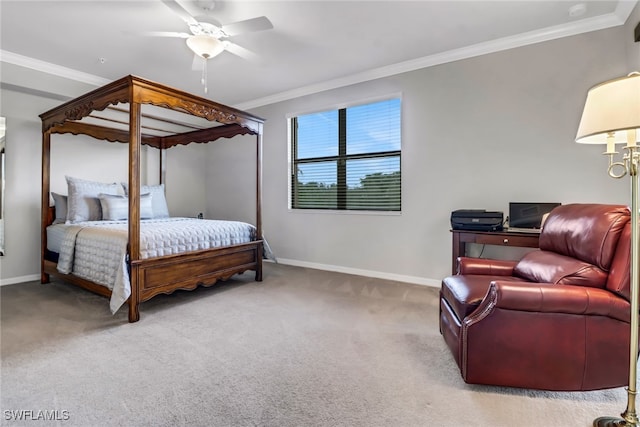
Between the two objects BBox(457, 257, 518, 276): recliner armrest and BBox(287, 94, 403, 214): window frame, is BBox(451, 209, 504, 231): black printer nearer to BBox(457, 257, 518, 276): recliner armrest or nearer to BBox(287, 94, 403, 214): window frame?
BBox(457, 257, 518, 276): recliner armrest

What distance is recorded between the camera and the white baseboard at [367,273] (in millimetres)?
3645

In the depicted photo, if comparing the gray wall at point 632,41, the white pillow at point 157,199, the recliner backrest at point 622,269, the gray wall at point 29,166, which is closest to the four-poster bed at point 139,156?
the gray wall at point 29,166

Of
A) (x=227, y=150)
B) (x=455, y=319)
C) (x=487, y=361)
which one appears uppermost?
(x=227, y=150)

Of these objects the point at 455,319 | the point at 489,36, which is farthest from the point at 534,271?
the point at 489,36

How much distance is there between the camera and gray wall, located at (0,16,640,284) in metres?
2.91

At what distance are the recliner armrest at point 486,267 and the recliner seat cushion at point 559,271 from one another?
0.12m

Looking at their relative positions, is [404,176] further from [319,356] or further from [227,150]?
[227,150]

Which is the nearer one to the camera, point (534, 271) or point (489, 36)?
point (534, 271)

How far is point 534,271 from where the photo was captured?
6.33ft

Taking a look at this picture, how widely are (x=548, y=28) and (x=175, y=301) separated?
454 cm

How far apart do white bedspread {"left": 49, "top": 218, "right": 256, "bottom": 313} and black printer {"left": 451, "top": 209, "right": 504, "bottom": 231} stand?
2502 millimetres

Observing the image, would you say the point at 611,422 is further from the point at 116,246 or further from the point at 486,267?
the point at 116,246

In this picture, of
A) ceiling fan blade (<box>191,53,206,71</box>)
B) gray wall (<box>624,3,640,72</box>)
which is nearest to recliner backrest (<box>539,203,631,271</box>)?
gray wall (<box>624,3,640,72</box>)

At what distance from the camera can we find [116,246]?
8.82 ft
